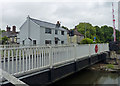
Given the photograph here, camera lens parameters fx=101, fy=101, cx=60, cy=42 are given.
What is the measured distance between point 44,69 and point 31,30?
18276 mm

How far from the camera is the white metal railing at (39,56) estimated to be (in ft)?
10.3

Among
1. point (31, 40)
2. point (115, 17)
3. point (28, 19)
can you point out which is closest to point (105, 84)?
point (115, 17)

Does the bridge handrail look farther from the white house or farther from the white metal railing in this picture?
the white house

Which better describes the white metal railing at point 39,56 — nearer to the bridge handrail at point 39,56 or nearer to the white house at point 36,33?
the bridge handrail at point 39,56

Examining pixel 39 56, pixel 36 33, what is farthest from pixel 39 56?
pixel 36 33

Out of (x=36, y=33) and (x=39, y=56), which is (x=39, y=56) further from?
(x=36, y=33)

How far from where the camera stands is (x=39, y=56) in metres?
4.59

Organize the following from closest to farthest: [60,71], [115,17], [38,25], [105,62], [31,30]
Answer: [60,71]
[105,62]
[115,17]
[38,25]
[31,30]

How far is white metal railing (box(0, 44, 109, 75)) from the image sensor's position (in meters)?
3.13

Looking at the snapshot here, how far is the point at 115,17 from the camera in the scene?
14641mm

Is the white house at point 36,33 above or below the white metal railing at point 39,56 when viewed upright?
above

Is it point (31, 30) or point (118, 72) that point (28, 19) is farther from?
point (118, 72)

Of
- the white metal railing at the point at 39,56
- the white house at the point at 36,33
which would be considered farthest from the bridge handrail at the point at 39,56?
the white house at the point at 36,33

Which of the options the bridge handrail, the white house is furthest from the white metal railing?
the white house
